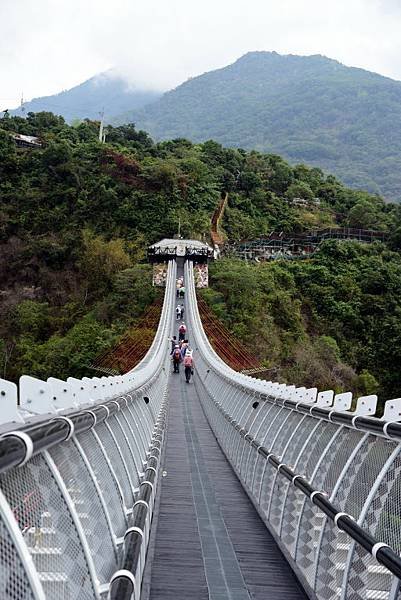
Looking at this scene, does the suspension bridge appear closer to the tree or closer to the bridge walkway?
the bridge walkway

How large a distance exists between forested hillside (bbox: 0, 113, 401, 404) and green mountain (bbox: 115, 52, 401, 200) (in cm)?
5753

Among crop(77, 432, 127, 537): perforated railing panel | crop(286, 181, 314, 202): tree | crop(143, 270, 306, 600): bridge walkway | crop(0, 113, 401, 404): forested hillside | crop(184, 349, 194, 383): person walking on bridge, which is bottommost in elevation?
crop(143, 270, 306, 600): bridge walkway

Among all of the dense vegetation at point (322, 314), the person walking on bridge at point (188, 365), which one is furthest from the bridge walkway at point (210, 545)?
the dense vegetation at point (322, 314)

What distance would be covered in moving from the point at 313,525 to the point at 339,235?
42173mm

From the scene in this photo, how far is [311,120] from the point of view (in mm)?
155875

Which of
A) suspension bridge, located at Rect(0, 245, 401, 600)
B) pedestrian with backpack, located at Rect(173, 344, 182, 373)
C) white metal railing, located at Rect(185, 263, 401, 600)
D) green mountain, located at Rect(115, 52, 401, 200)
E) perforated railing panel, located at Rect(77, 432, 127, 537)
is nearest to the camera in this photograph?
suspension bridge, located at Rect(0, 245, 401, 600)

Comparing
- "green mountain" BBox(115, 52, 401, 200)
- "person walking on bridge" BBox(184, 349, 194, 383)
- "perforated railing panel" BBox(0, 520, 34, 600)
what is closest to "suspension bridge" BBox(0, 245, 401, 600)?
"perforated railing panel" BBox(0, 520, 34, 600)

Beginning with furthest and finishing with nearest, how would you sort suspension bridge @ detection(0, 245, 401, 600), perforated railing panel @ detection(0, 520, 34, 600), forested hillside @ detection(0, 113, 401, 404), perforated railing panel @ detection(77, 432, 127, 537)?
forested hillside @ detection(0, 113, 401, 404) → perforated railing panel @ detection(77, 432, 127, 537) → suspension bridge @ detection(0, 245, 401, 600) → perforated railing panel @ detection(0, 520, 34, 600)

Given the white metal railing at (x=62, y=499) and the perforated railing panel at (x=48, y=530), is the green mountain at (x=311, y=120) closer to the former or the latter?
the white metal railing at (x=62, y=499)

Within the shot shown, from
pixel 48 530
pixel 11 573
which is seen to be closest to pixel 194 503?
pixel 48 530

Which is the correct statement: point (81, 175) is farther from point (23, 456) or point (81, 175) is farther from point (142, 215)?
point (23, 456)

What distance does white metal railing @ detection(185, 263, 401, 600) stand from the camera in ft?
9.52

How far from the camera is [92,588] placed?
252cm

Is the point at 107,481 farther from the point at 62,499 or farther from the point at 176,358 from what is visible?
the point at 176,358
